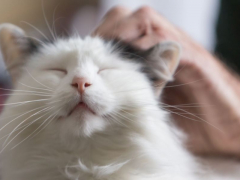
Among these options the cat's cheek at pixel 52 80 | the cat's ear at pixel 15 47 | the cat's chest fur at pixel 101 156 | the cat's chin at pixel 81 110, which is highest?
the cat's ear at pixel 15 47

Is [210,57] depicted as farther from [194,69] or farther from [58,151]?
[58,151]

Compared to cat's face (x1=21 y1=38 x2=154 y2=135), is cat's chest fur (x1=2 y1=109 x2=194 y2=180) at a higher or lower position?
lower

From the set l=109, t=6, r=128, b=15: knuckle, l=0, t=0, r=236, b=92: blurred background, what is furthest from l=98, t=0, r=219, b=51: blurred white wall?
l=109, t=6, r=128, b=15: knuckle

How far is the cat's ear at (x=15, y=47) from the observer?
2.60 ft

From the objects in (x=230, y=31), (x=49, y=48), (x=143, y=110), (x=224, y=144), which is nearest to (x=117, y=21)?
(x=49, y=48)

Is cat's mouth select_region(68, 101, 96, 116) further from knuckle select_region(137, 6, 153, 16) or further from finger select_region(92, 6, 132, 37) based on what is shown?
knuckle select_region(137, 6, 153, 16)

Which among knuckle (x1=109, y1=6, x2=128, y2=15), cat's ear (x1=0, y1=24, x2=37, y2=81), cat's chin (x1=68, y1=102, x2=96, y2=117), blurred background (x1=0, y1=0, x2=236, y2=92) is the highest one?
blurred background (x1=0, y1=0, x2=236, y2=92)

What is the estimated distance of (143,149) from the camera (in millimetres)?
688

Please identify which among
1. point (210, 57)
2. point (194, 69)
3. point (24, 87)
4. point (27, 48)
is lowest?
point (24, 87)

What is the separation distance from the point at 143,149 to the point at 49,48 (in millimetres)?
377

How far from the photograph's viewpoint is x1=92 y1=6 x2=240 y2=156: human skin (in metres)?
0.93

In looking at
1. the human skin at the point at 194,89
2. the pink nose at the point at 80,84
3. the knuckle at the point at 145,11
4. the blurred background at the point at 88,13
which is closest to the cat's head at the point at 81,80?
the pink nose at the point at 80,84

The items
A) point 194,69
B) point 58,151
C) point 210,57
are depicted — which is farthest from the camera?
point 210,57

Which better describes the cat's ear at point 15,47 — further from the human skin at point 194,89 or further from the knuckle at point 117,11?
the knuckle at point 117,11
